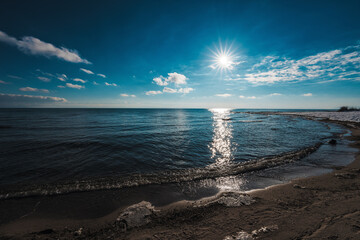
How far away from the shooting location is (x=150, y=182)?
22.9 ft

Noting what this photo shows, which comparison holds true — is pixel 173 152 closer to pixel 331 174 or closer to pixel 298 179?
pixel 298 179

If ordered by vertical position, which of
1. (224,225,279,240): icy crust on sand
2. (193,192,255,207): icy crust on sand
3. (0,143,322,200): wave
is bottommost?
(0,143,322,200): wave

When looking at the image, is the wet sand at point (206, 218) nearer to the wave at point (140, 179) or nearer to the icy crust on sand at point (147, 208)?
the icy crust on sand at point (147, 208)

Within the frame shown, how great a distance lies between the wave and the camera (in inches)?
238

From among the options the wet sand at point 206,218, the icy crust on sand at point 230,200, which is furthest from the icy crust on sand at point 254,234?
the icy crust on sand at point 230,200

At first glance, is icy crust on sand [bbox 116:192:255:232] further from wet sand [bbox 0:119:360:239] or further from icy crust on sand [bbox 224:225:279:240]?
icy crust on sand [bbox 224:225:279:240]

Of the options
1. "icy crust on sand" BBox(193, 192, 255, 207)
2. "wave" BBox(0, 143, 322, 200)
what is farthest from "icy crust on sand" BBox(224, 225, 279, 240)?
"wave" BBox(0, 143, 322, 200)

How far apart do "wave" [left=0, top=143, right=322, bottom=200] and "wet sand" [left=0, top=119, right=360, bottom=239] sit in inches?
18.8

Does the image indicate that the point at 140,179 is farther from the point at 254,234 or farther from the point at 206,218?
the point at 254,234

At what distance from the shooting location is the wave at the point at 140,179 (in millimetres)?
6043

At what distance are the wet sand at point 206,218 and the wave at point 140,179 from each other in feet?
1.57

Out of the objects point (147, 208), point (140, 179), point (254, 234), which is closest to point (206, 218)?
point (254, 234)

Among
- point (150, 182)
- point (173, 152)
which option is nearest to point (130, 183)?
point (150, 182)

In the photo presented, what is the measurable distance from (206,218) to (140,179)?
4286 mm
